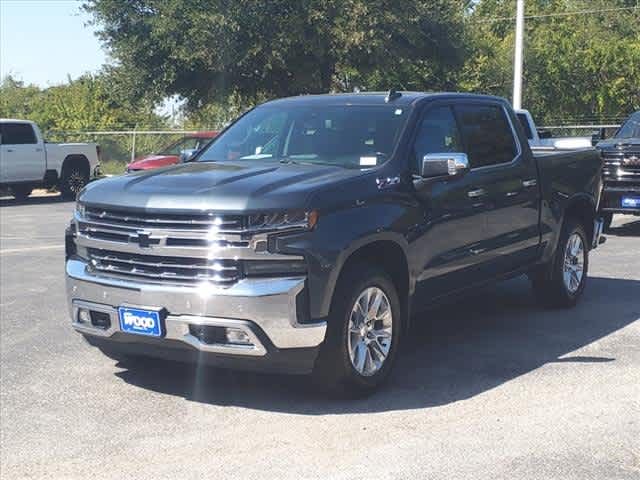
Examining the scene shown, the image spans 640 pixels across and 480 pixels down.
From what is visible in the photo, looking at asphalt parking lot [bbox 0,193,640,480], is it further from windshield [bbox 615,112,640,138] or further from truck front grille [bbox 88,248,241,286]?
windshield [bbox 615,112,640,138]

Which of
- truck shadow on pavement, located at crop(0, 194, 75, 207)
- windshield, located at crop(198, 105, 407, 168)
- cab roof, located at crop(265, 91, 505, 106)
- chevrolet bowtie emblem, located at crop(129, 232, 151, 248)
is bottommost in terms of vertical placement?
truck shadow on pavement, located at crop(0, 194, 75, 207)

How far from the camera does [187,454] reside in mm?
5016

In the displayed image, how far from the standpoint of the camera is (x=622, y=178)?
14070 millimetres

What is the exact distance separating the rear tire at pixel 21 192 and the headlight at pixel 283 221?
775 inches

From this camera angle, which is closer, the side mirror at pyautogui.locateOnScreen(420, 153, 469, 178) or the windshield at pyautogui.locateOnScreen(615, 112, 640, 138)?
the side mirror at pyautogui.locateOnScreen(420, 153, 469, 178)

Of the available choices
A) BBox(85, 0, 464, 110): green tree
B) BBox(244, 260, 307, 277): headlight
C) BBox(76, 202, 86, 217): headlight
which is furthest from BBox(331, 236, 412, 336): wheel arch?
BBox(85, 0, 464, 110): green tree

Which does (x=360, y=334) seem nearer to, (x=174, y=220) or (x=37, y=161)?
(x=174, y=220)

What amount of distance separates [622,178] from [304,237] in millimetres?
9857

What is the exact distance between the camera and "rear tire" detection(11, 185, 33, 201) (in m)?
23.9

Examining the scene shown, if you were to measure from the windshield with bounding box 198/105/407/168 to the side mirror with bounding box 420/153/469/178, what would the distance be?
0.26 m

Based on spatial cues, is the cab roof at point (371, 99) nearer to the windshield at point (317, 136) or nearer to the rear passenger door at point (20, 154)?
the windshield at point (317, 136)

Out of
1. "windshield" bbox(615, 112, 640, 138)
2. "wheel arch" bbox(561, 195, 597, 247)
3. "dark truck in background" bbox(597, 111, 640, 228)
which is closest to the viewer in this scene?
"wheel arch" bbox(561, 195, 597, 247)

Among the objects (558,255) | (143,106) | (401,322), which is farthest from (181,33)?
(401,322)

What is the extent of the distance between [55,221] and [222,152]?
11.8m
